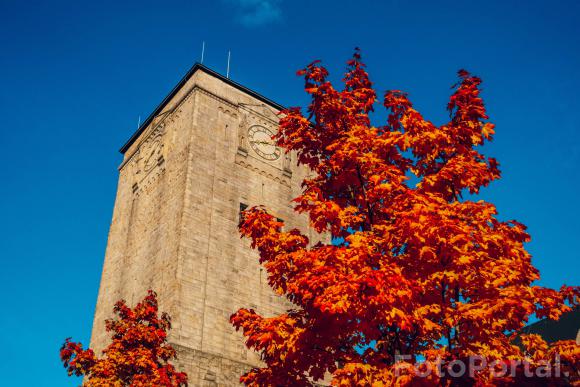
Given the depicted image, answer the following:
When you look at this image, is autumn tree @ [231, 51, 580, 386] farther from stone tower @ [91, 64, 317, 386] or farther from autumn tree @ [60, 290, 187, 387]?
stone tower @ [91, 64, 317, 386]

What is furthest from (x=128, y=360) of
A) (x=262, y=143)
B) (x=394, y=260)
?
(x=262, y=143)

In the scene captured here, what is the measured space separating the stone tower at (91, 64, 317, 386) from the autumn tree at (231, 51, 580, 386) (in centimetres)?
1785

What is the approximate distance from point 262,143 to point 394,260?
2905 cm

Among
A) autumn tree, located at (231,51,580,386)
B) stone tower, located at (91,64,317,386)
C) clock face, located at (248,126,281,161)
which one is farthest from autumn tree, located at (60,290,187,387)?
clock face, located at (248,126,281,161)

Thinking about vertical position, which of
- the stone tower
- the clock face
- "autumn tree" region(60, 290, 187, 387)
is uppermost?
the clock face

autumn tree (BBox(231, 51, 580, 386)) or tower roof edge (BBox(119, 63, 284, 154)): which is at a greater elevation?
tower roof edge (BBox(119, 63, 284, 154))

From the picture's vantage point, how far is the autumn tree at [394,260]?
10688 millimetres

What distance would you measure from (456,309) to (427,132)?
13.2 feet

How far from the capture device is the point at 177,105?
40.1m

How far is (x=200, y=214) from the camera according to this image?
33906 mm

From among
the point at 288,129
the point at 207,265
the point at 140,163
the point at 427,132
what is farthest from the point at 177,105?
the point at 427,132

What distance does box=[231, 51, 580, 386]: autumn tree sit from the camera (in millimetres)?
10688

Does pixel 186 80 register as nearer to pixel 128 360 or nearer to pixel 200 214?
pixel 200 214

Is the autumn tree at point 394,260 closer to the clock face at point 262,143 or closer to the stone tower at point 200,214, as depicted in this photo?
the stone tower at point 200,214
